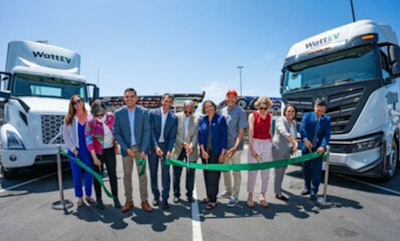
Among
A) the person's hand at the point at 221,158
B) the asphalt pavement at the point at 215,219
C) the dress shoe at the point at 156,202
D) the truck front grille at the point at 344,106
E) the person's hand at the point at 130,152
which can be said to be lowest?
the asphalt pavement at the point at 215,219

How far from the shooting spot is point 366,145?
462 cm

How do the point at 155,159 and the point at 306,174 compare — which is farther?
the point at 306,174

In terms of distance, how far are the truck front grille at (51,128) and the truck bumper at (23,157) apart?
0.28 metres

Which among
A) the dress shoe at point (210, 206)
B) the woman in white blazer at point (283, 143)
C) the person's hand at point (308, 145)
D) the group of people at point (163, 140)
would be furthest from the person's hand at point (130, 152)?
Result: the person's hand at point (308, 145)

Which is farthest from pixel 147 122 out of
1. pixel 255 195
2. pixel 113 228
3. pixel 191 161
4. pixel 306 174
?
pixel 306 174

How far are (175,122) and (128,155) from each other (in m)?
0.94

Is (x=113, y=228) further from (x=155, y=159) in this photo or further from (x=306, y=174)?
(x=306, y=174)

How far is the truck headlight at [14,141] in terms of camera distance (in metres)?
5.16

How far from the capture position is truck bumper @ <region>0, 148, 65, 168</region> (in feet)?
16.8

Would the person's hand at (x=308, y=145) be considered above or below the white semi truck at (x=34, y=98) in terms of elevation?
below

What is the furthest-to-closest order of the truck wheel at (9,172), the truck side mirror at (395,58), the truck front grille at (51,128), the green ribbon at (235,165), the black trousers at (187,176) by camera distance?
the truck wheel at (9,172) → the truck front grille at (51,128) → the truck side mirror at (395,58) → the black trousers at (187,176) → the green ribbon at (235,165)

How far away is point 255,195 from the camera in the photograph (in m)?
4.70

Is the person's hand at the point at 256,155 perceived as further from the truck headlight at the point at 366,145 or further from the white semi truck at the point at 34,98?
the white semi truck at the point at 34,98

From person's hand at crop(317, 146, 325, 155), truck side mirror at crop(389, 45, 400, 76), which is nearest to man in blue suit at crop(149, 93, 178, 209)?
person's hand at crop(317, 146, 325, 155)
